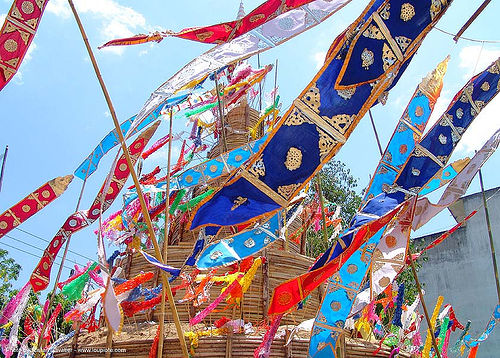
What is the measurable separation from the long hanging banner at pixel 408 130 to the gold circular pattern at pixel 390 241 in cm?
46

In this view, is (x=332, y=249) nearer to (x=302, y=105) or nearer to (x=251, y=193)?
(x=251, y=193)

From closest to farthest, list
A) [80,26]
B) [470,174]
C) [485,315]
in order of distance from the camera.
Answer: [80,26]
[470,174]
[485,315]

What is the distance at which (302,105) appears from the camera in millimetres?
3793

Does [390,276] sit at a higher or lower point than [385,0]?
lower

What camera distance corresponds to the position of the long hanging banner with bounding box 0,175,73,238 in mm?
5199

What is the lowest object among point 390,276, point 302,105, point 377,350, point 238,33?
point 377,350

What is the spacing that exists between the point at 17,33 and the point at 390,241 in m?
3.82

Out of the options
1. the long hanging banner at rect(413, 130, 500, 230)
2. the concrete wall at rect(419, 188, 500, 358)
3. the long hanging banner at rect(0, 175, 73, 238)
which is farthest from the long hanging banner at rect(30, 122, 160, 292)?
the concrete wall at rect(419, 188, 500, 358)

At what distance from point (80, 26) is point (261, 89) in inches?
344

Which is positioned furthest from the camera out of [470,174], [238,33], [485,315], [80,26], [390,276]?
[485,315]

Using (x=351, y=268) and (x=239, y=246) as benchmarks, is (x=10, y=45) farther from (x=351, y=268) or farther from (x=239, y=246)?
(x=351, y=268)

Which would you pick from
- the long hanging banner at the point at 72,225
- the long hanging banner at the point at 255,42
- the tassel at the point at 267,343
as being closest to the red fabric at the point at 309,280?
the long hanging banner at the point at 255,42

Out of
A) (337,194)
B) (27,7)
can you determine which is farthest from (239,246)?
(337,194)

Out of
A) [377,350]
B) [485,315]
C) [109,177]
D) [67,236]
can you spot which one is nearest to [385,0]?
[109,177]
